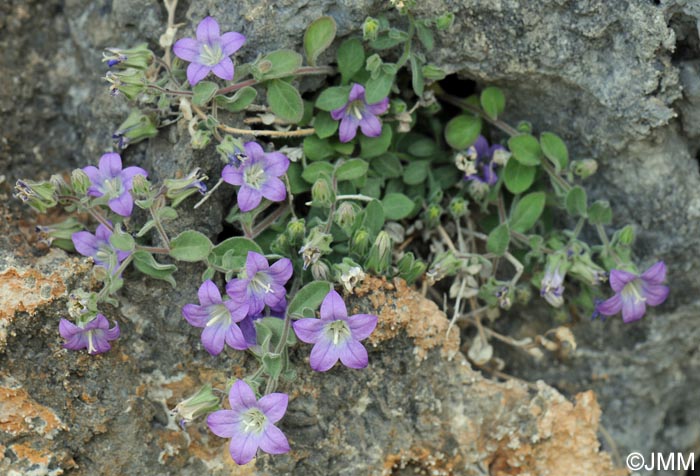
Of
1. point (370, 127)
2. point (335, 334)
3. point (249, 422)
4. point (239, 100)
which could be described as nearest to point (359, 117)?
point (370, 127)

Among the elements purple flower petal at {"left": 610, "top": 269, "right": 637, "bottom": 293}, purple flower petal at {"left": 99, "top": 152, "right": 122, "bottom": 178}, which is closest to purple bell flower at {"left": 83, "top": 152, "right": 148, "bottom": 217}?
purple flower petal at {"left": 99, "top": 152, "right": 122, "bottom": 178}

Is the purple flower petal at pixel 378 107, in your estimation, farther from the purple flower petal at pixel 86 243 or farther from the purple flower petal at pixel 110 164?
the purple flower petal at pixel 86 243

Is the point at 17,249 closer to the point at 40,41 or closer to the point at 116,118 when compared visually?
the point at 116,118

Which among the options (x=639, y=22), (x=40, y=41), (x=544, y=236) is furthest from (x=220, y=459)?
(x=639, y=22)

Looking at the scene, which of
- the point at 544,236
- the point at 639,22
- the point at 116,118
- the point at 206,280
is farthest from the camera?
the point at 544,236

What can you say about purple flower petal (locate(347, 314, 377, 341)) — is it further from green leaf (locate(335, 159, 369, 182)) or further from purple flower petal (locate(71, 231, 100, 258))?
purple flower petal (locate(71, 231, 100, 258))

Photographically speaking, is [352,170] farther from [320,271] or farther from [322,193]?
[320,271]

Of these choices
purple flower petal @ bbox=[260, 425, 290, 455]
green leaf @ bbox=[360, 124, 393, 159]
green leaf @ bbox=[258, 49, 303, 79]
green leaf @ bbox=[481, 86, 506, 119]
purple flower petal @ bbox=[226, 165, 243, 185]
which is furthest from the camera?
green leaf @ bbox=[481, 86, 506, 119]
